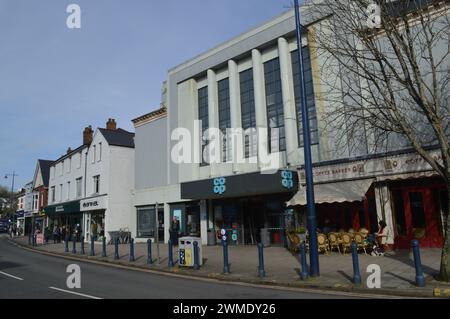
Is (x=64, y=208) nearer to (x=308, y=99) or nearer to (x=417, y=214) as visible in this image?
(x=308, y=99)

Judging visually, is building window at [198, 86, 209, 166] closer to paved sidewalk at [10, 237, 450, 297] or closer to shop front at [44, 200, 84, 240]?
paved sidewalk at [10, 237, 450, 297]

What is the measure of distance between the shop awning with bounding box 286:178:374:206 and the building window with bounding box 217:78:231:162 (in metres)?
6.55

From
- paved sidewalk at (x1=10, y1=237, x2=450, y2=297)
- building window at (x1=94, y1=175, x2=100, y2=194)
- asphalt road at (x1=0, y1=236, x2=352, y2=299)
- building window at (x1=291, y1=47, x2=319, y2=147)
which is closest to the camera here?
asphalt road at (x1=0, y1=236, x2=352, y2=299)

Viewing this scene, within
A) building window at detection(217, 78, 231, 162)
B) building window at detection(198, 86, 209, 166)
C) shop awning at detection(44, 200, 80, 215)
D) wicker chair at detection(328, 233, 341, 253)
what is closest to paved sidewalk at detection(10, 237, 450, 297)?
wicker chair at detection(328, 233, 341, 253)

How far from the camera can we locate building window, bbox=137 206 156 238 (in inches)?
1094

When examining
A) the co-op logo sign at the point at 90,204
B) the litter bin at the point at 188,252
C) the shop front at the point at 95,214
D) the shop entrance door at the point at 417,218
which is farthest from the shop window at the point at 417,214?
the co-op logo sign at the point at 90,204

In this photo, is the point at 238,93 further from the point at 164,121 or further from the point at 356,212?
the point at 356,212

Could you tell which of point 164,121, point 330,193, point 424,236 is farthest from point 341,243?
point 164,121

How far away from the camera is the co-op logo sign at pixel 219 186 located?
21.0 m

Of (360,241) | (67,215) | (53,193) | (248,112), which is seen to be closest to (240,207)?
(248,112)

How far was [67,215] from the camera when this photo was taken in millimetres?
38750

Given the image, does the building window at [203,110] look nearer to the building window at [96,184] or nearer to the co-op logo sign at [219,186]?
the co-op logo sign at [219,186]

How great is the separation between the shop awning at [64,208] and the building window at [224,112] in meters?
17.1

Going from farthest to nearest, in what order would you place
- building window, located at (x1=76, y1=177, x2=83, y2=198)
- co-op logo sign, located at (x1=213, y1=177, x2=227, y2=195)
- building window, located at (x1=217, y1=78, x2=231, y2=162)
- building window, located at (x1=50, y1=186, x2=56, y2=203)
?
1. building window, located at (x1=50, y1=186, x2=56, y2=203)
2. building window, located at (x1=76, y1=177, x2=83, y2=198)
3. building window, located at (x1=217, y1=78, x2=231, y2=162)
4. co-op logo sign, located at (x1=213, y1=177, x2=227, y2=195)
